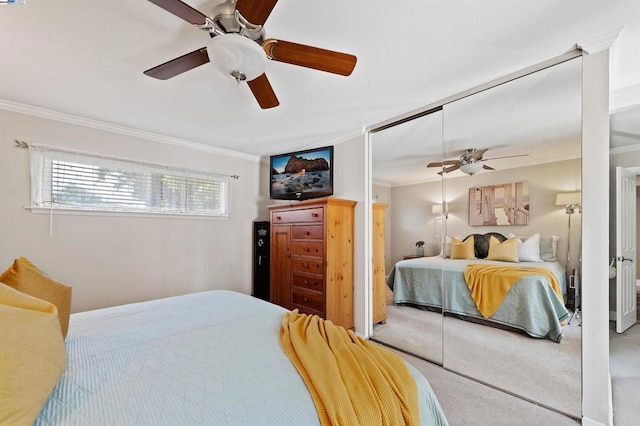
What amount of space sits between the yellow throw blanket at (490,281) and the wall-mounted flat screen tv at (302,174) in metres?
1.75

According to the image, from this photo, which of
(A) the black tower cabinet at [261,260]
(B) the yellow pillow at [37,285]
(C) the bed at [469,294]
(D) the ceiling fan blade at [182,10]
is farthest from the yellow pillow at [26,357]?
(A) the black tower cabinet at [261,260]

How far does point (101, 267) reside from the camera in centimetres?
288

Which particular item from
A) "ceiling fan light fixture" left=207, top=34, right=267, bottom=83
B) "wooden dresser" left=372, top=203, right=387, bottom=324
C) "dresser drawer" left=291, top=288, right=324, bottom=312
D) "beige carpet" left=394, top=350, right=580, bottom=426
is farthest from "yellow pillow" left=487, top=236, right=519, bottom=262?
"ceiling fan light fixture" left=207, top=34, right=267, bottom=83

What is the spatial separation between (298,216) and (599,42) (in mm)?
2755

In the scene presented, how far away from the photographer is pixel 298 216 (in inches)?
131

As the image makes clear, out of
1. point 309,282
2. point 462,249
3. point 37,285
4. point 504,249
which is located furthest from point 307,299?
Answer: point 37,285

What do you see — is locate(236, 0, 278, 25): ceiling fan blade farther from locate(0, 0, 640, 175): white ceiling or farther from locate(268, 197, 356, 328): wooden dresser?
locate(268, 197, 356, 328): wooden dresser

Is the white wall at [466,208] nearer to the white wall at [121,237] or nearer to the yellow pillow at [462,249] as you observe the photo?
the yellow pillow at [462,249]

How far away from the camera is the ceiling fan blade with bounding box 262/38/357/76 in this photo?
4.73 feet

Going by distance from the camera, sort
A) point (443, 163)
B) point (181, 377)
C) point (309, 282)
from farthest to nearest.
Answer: point (309, 282)
point (443, 163)
point (181, 377)

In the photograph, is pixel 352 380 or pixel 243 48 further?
pixel 243 48

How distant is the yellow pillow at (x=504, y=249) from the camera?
2.22 meters

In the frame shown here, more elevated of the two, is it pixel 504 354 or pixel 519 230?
pixel 519 230

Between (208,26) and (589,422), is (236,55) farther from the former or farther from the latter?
(589,422)
